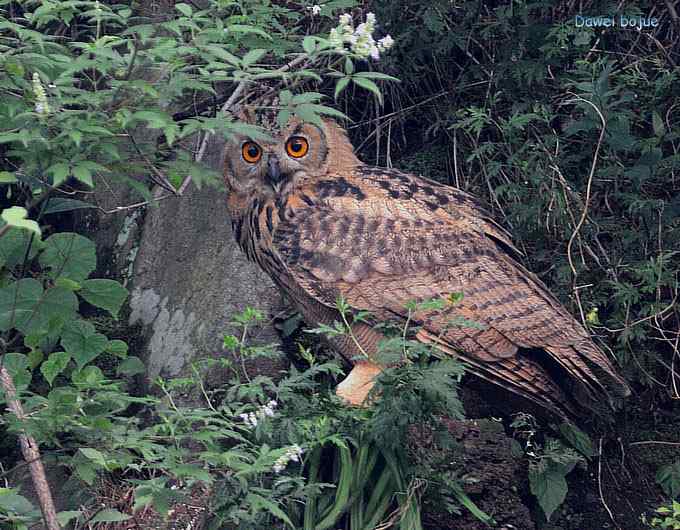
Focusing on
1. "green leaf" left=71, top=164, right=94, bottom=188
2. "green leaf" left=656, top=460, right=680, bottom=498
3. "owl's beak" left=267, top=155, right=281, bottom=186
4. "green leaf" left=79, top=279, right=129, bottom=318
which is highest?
"green leaf" left=71, top=164, right=94, bottom=188

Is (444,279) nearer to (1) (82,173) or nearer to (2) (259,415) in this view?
(2) (259,415)

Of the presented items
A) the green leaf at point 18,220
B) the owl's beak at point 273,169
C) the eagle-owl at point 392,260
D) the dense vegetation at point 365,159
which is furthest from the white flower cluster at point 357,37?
the owl's beak at point 273,169

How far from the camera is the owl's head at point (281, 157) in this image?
13.0ft

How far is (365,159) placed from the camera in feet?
17.3

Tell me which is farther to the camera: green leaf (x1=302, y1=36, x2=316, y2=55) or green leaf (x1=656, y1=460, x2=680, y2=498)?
green leaf (x1=656, y1=460, x2=680, y2=498)

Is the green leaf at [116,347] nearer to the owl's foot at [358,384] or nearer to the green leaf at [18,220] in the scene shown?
the owl's foot at [358,384]

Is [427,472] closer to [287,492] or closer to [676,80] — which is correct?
[287,492]

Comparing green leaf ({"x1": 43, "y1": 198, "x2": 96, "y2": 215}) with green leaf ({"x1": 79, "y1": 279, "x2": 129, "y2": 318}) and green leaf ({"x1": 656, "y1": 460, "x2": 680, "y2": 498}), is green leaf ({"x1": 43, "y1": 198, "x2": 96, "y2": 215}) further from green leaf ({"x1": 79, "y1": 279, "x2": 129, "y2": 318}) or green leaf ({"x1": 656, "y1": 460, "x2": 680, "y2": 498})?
green leaf ({"x1": 656, "y1": 460, "x2": 680, "y2": 498})

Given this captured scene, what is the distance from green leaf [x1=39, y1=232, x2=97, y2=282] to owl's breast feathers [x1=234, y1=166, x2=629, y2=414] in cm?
108

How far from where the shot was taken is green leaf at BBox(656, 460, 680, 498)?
388 centimetres

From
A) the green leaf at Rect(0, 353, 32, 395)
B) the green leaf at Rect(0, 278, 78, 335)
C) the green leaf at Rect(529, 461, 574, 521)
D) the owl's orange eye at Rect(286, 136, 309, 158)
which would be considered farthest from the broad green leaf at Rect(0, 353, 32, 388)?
the green leaf at Rect(529, 461, 574, 521)

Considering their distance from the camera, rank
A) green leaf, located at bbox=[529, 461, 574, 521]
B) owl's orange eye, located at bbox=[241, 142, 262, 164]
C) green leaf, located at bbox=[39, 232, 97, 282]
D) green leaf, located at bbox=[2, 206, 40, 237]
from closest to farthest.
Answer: green leaf, located at bbox=[2, 206, 40, 237] → green leaf, located at bbox=[39, 232, 97, 282] → green leaf, located at bbox=[529, 461, 574, 521] → owl's orange eye, located at bbox=[241, 142, 262, 164]

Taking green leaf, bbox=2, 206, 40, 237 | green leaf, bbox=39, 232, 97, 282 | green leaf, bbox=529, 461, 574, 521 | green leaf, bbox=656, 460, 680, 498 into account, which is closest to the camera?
green leaf, bbox=2, 206, 40, 237

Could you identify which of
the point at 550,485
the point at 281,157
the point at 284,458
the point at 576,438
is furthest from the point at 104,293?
the point at 576,438
